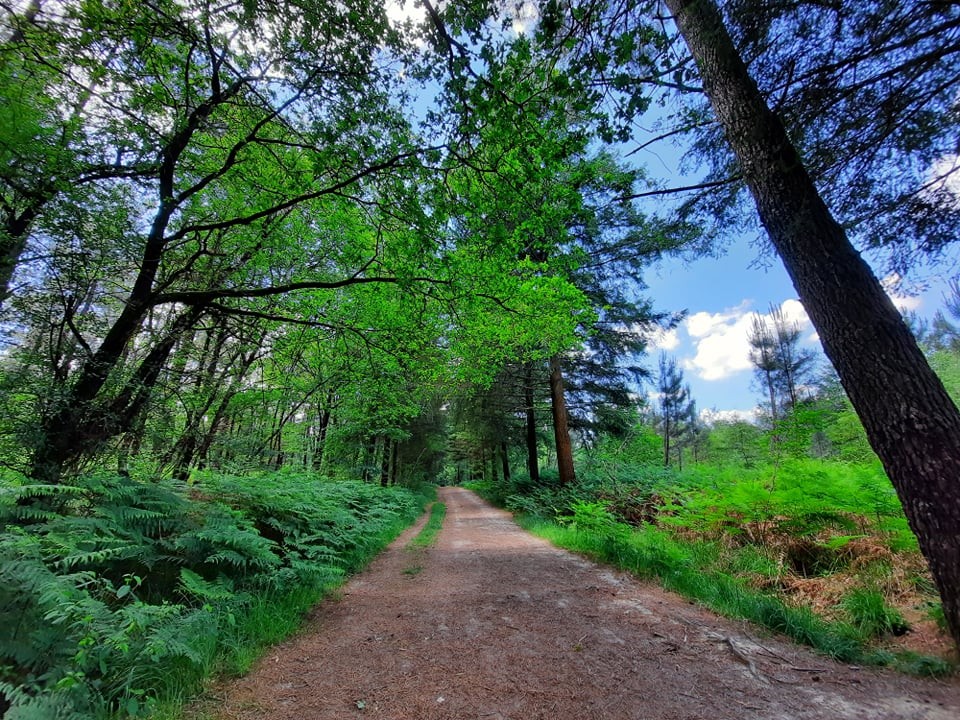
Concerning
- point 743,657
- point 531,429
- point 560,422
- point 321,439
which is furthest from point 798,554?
point 321,439

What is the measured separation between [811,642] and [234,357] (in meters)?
8.19

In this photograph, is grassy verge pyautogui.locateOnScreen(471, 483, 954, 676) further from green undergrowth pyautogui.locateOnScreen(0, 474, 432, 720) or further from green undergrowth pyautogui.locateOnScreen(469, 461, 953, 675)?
green undergrowth pyautogui.locateOnScreen(0, 474, 432, 720)

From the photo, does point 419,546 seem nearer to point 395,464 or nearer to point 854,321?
point 854,321

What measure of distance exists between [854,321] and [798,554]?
9.27 feet

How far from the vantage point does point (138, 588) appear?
3.33 m

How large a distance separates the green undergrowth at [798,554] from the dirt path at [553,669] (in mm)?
290

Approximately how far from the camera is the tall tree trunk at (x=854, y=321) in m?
2.43

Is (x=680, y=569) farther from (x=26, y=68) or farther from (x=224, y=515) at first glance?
(x=26, y=68)

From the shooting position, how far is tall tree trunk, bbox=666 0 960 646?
7.97 feet

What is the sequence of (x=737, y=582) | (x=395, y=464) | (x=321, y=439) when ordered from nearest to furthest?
(x=737, y=582) < (x=321, y=439) < (x=395, y=464)

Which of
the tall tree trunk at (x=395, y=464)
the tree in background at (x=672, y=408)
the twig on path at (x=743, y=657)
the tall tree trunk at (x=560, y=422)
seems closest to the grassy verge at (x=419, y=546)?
the twig on path at (x=743, y=657)

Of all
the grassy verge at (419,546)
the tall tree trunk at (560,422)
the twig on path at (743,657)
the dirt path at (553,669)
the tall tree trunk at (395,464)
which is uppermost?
the tall tree trunk at (560,422)

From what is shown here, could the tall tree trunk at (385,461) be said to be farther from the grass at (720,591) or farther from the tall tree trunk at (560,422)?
the grass at (720,591)

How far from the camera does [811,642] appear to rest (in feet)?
9.13
